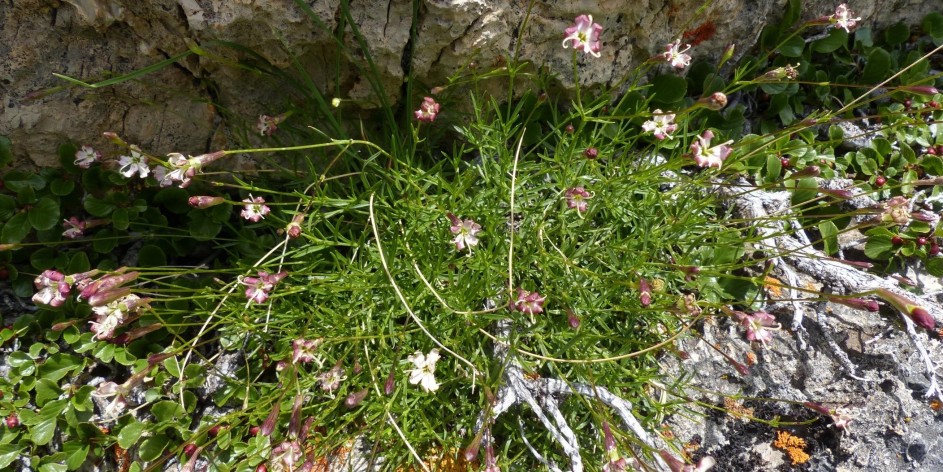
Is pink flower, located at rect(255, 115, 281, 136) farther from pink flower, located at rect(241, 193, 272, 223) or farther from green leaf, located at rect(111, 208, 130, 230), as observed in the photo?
green leaf, located at rect(111, 208, 130, 230)

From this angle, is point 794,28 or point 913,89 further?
point 794,28

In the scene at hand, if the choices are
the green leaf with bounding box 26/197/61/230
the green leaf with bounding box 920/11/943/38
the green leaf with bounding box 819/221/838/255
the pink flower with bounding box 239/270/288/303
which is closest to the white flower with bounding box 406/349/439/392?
the pink flower with bounding box 239/270/288/303

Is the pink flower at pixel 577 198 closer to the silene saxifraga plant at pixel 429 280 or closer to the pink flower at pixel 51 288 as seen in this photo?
the silene saxifraga plant at pixel 429 280

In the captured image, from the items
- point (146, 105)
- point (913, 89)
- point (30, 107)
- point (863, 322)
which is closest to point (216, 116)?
point (146, 105)

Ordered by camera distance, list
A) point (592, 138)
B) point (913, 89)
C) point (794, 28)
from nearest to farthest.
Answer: point (913, 89) < point (592, 138) < point (794, 28)

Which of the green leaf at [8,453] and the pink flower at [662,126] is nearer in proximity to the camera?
the green leaf at [8,453]

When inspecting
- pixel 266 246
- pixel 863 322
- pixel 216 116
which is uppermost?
pixel 216 116

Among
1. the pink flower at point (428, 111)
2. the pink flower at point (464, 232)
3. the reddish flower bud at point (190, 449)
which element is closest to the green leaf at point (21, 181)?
the reddish flower bud at point (190, 449)

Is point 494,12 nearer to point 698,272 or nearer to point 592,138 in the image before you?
point 592,138
